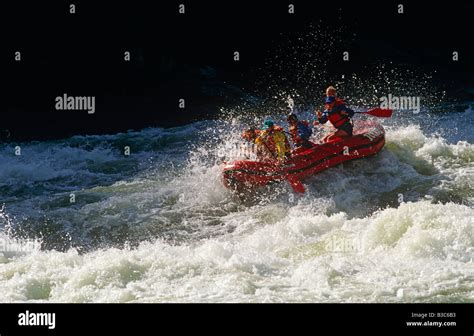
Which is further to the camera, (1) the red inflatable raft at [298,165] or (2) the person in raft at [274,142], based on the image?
(2) the person in raft at [274,142]

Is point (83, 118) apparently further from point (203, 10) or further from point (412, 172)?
point (412, 172)

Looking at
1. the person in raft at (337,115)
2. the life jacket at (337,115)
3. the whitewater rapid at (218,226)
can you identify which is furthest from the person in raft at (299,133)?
the whitewater rapid at (218,226)

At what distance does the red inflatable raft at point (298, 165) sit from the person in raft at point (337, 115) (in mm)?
198

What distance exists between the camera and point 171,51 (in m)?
20.5

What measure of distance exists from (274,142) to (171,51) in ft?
28.5

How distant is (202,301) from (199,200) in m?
4.34

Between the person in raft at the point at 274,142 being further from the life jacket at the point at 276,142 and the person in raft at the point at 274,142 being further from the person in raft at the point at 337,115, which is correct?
the person in raft at the point at 337,115

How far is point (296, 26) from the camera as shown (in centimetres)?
2123

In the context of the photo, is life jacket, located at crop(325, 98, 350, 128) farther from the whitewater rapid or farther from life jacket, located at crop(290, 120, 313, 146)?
the whitewater rapid

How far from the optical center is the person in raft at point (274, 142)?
41.0ft

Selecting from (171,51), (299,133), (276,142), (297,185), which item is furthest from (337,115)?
(171,51)

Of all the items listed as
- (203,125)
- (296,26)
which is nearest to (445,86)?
(296,26)

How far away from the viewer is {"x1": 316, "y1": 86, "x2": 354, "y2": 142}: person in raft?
13000 mm

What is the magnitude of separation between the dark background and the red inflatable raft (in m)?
5.57
